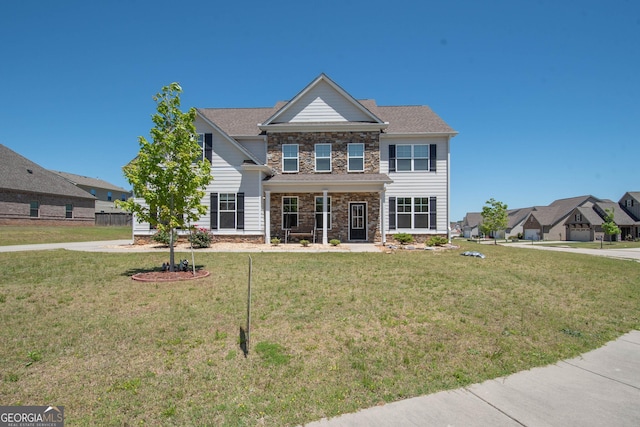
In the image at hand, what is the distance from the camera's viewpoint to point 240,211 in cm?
1844

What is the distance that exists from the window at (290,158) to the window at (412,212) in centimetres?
627

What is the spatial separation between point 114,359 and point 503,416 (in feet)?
15.0

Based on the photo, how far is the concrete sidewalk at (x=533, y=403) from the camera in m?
3.02

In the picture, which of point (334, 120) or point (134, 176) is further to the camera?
point (334, 120)

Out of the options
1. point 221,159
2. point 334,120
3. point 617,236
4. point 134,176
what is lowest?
point 617,236

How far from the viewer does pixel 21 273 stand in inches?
380

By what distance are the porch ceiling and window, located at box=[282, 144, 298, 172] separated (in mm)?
1280

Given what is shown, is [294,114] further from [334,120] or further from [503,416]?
[503,416]

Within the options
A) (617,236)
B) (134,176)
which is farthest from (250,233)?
(617,236)

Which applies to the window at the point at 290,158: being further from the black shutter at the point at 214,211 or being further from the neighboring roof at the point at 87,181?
Result: the neighboring roof at the point at 87,181

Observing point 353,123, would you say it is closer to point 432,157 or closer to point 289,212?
point 432,157

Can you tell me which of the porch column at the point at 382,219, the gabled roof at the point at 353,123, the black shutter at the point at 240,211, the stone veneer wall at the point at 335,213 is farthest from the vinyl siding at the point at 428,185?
the black shutter at the point at 240,211

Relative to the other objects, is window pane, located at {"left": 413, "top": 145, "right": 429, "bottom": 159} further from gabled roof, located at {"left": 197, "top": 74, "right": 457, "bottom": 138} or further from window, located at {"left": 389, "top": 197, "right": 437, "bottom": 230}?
window, located at {"left": 389, "top": 197, "right": 437, "bottom": 230}

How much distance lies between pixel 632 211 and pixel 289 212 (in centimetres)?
6376
